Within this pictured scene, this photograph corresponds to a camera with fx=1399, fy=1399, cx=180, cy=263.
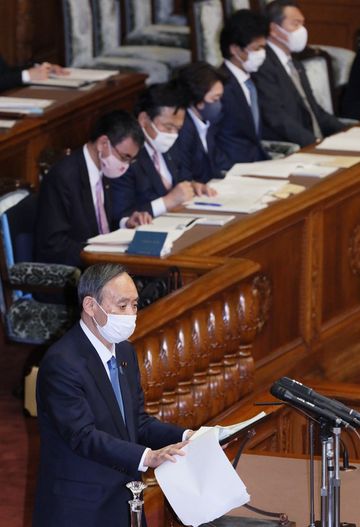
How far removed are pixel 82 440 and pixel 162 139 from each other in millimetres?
3240

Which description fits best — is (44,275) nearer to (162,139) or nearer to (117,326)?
(162,139)

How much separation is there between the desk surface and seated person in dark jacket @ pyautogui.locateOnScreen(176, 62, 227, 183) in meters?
3.25

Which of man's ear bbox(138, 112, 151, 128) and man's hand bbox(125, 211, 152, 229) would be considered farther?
man's ear bbox(138, 112, 151, 128)

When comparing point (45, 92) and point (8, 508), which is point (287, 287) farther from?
point (45, 92)

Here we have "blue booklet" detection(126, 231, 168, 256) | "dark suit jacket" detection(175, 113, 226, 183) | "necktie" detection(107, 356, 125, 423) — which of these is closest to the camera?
"necktie" detection(107, 356, 125, 423)

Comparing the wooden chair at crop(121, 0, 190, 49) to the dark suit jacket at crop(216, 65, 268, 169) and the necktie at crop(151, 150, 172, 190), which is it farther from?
the necktie at crop(151, 150, 172, 190)

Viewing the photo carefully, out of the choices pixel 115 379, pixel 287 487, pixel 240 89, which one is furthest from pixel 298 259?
pixel 115 379

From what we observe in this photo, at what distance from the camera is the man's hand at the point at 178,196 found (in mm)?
6477

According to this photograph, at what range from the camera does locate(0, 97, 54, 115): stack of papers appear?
7941 millimetres

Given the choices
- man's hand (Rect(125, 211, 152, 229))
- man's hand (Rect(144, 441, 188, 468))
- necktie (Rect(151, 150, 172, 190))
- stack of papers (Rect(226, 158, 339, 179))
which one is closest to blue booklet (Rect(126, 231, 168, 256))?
man's hand (Rect(125, 211, 152, 229))

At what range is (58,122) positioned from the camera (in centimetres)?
806

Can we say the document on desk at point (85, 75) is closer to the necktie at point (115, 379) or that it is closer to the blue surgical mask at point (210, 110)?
the blue surgical mask at point (210, 110)

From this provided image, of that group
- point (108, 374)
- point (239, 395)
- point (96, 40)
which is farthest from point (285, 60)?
point (108, 374)

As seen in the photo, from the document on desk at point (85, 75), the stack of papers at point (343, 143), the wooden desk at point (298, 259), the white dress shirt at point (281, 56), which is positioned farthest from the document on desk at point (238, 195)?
the document on desk at point (85, 75)
